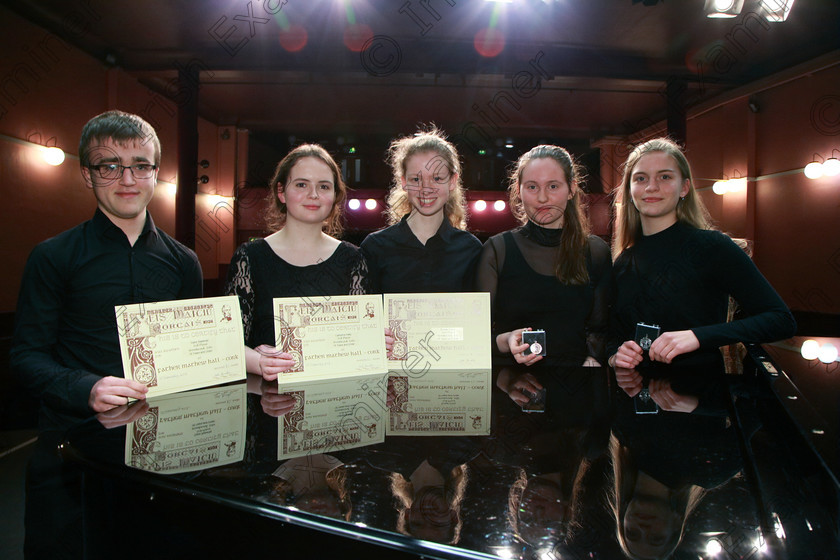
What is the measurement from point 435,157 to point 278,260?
74 centimetres

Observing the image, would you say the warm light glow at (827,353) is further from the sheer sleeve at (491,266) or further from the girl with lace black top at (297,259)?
the girl with lace black top at (297,259)

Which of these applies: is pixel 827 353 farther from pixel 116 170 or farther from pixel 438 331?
pixel 116 170

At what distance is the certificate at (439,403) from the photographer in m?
0.94

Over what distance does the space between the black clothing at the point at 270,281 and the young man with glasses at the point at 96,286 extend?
0.65 ft

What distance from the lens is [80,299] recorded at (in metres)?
1.35

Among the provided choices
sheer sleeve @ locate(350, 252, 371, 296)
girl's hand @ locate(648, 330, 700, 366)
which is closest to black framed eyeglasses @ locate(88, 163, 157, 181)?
sheer sleeve @ locate(350, 252, 371, 296)

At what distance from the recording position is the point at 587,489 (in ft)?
2.21

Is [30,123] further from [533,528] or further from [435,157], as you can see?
[533,528]

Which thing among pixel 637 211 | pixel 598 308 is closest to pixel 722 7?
pixel 637 211

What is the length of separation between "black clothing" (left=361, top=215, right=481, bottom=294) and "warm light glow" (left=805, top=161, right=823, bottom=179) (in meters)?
7.50

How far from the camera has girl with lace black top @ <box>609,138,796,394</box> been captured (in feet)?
5.22

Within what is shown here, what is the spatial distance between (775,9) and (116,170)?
19.5 feet

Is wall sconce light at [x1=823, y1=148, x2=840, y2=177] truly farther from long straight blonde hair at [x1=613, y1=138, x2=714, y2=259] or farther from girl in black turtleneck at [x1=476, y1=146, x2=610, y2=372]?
girl in black turtleneck at [x1=476, y1=146, x2=610, y2=372]

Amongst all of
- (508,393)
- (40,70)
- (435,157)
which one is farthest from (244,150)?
(508,393)
